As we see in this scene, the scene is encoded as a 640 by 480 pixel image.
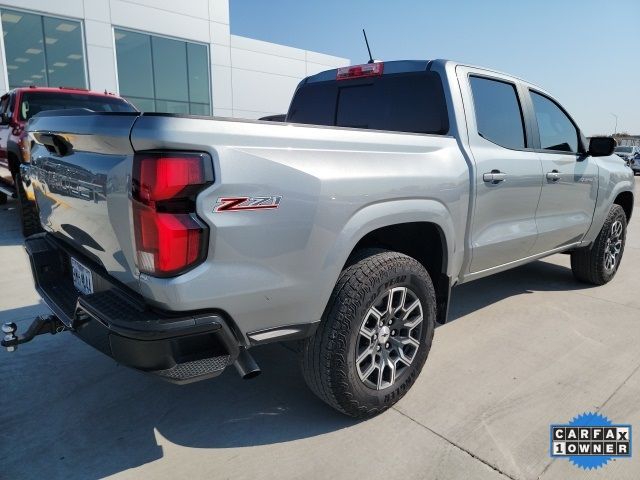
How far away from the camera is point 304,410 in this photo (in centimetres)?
252

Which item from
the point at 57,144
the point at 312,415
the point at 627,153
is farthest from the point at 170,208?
the point at 627,153

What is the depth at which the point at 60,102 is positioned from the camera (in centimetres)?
689

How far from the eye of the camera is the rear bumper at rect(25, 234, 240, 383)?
168 centimetres

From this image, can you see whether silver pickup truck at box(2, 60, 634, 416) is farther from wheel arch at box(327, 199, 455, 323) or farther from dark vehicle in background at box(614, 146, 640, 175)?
dark vehicle in background at box(614, 146, 640, 175)

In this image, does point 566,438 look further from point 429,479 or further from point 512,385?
point 429,479

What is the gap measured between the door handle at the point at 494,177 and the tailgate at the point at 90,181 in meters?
2.06

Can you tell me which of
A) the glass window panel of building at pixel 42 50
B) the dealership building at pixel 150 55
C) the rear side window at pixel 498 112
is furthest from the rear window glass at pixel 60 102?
the glass window panel of building at pixel 42 50

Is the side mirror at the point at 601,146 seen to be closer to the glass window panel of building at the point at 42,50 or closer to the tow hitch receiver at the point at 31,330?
the tow hitch receiver at the point at 31,330

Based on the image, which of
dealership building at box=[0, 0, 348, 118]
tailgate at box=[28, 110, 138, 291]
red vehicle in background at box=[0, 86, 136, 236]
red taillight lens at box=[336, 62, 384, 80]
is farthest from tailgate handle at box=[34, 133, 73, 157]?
dealership building at box=[0, 0, 348, 118]

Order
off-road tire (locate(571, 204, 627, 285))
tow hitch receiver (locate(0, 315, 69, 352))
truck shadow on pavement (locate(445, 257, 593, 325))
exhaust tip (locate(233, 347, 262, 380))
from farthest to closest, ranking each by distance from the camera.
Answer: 1. off-road tire (locate(571, 204, 627, 285))
2. truck shadow on pavement (locate(445, 257, 593, 325))
3. tow hitch receiver (locate(0, 315, 69, 352))
4. exhaust tip (locate(233, 347, 262, 380))

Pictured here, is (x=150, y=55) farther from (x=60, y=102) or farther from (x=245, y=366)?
(x=245, y=366)

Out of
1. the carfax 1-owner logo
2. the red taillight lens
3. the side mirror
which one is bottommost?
the carfax 1-owner logo

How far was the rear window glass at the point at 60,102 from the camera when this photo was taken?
6.66 metres

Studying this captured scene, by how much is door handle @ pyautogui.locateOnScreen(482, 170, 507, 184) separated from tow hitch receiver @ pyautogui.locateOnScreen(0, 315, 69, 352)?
2.48 m
